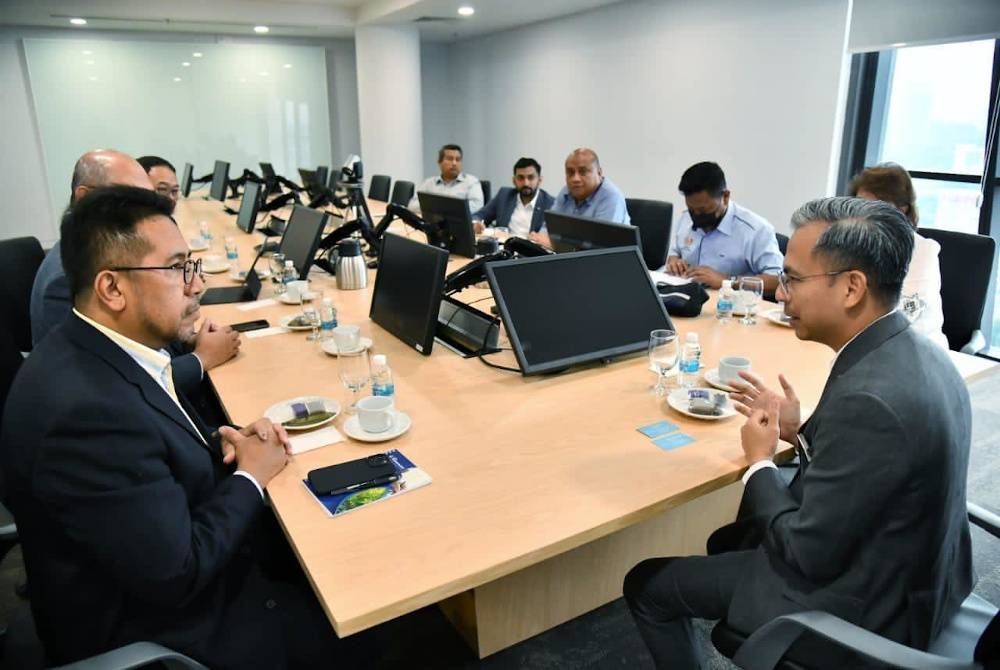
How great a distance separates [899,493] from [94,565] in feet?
4.37

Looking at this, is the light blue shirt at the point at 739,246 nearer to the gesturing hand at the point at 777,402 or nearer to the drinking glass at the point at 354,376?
the gesturing hand at the point at 777,402

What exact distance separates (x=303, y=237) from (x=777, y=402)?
7.99 feet

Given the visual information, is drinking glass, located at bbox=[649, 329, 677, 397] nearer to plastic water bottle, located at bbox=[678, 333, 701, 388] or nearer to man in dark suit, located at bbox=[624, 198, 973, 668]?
plastic water bottle, located at bbox=[678, 333, 701, 388]

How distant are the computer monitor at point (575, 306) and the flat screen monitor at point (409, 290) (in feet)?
A: 0.94

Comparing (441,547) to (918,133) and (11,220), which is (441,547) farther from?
(11,220)

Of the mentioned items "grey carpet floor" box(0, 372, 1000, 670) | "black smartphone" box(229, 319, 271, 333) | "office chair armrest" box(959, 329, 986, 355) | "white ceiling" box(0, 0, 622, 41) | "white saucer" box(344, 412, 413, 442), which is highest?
"white ceiling" box(0, 0, 622, 41)

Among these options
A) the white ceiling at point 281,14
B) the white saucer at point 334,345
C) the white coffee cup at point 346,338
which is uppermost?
the white ceiling at point 281,14

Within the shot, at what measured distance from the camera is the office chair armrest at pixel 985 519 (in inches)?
57.0

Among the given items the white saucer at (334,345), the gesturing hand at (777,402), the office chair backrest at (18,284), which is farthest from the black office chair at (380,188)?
the gesturing hand at (777,402)

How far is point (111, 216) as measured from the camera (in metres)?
1.17

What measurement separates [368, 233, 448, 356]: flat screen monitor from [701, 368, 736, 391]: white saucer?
0.84 m

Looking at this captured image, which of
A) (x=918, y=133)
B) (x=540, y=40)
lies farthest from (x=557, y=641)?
(x=540, y=40)

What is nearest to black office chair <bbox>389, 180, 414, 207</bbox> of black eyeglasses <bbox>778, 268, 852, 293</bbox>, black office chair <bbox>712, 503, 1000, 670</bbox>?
black eyeglasses <bbox>778, 268, 852, 293</bbox>

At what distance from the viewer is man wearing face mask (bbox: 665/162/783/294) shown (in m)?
3.11
